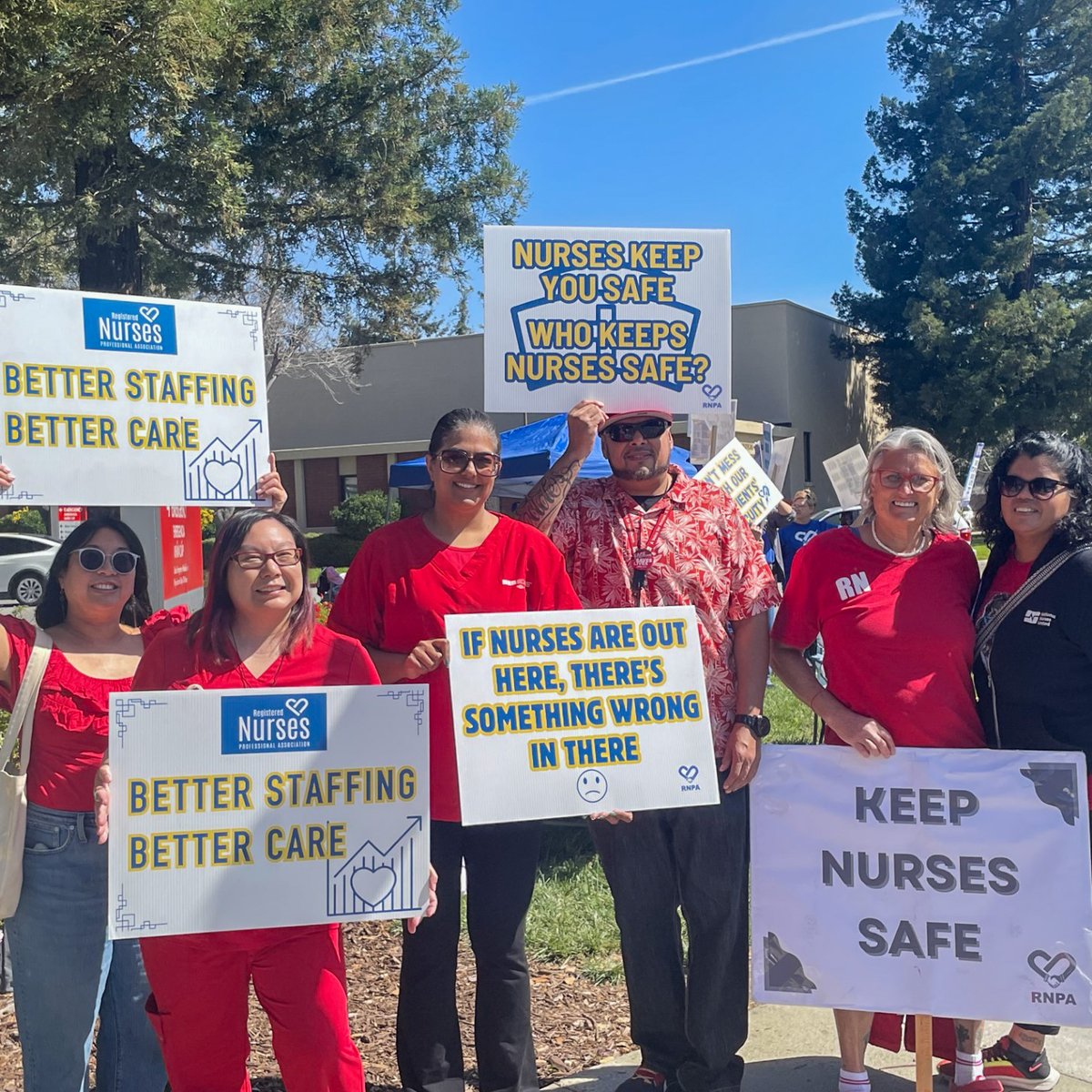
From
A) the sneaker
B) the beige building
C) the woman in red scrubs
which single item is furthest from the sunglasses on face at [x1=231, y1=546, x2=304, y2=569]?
the beige building

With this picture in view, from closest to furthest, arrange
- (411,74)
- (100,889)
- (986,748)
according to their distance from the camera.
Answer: (100,889) < (986,748) < (411,74)

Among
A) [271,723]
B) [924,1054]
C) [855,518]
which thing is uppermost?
[855,518]

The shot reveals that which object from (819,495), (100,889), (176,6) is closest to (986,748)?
(100,889)

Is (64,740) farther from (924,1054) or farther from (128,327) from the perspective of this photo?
(924,1054)

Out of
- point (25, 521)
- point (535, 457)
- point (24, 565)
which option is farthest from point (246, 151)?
point (25, 521)

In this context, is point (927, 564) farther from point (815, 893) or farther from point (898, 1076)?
point (898, 1076)

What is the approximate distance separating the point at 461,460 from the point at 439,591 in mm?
390

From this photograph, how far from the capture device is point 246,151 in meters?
13.3

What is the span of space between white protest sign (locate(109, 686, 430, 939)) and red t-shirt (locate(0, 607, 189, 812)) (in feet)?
0.88

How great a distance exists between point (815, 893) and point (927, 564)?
3.42ft

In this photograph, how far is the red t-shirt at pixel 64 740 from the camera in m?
2.81

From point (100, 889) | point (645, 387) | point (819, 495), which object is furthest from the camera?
point (819, 495)

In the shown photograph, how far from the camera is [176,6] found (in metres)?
9.24

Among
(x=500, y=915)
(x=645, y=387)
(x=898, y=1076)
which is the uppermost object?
(x=645, y=387)
